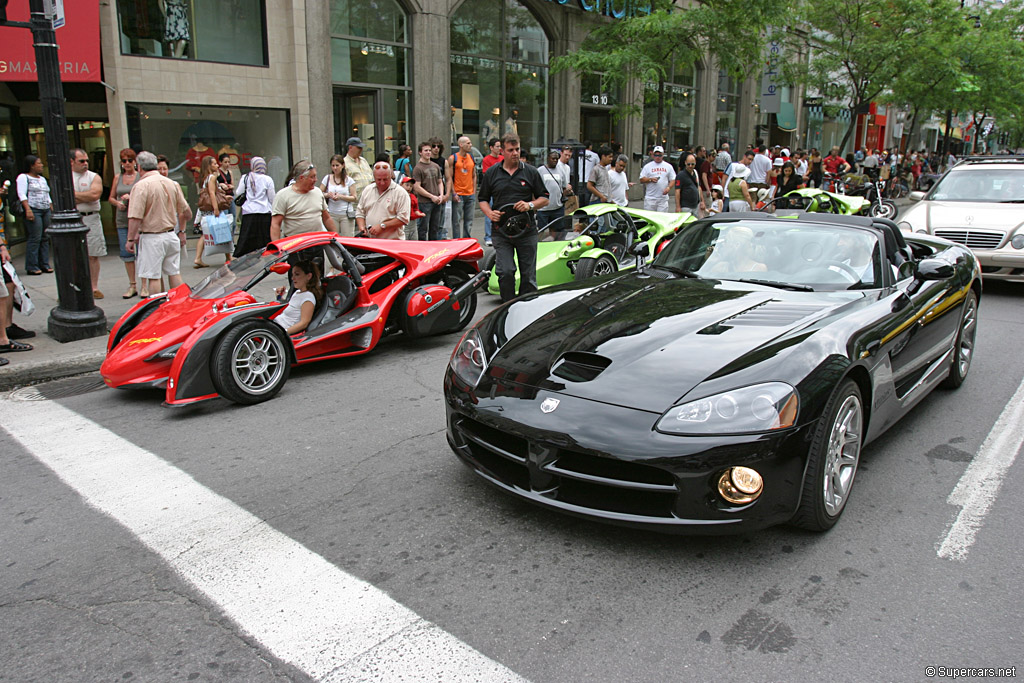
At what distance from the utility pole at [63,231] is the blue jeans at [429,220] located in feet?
17.0

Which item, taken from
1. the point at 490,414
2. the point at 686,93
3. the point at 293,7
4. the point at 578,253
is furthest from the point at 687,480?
the point at 686,93

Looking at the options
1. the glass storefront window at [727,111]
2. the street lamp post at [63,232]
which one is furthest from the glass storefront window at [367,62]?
the glass storefront window at [727,111]

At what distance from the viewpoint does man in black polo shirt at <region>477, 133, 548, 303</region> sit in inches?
313

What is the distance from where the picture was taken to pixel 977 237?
10117mm

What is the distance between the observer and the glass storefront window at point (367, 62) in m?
15.8

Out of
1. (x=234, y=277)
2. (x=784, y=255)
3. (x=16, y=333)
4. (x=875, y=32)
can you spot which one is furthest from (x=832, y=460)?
(x=875, y=32)

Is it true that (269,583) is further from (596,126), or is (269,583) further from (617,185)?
(596,126)

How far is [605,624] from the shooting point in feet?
9.62

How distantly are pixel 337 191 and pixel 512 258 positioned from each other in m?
4.04

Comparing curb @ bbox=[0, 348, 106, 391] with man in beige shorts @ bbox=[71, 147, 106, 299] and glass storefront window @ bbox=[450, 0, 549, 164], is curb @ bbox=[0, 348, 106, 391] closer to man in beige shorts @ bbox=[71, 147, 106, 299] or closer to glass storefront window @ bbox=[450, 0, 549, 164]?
man in beige shorts @ bbox=[71, 147, 106, 299]

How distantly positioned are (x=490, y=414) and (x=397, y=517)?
0.72 meters

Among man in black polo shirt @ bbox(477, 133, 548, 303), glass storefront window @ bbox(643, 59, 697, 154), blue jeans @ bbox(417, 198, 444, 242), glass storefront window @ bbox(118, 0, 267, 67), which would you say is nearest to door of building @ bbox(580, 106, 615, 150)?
glass storefront window @ bbox(643, 59, 697, 154)

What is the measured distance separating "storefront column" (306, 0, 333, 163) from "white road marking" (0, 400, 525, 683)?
11.3m

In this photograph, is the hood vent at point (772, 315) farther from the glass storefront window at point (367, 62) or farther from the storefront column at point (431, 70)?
the storefront column at point (431, 70)
